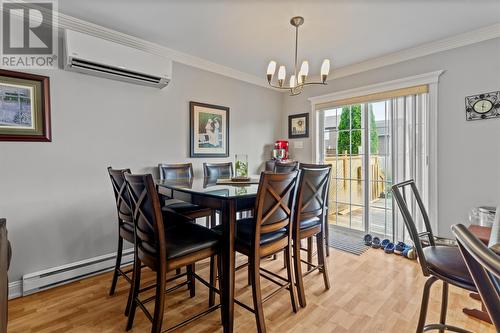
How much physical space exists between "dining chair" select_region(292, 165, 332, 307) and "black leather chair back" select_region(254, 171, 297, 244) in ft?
0.48

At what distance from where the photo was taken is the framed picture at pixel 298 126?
13.3 feet

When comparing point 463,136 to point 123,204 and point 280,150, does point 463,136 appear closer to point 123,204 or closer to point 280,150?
point 280,150

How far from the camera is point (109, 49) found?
238 cm

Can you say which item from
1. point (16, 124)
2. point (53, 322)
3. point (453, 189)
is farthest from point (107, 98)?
point (453, 189)

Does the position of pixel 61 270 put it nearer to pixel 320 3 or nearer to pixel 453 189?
pixel 320 3

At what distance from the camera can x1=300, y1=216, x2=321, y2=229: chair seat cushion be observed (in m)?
1.99

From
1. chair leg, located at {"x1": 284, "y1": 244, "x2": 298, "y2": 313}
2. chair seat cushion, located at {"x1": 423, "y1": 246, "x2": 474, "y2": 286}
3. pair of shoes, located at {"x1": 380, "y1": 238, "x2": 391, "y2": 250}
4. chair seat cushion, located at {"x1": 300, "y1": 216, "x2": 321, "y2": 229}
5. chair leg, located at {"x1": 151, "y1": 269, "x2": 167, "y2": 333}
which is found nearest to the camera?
chair seat cushion, located at {"x1": 423, "y1": 246, "x2": 474, "y2": 286}

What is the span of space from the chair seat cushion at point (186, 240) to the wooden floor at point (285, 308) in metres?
0.61

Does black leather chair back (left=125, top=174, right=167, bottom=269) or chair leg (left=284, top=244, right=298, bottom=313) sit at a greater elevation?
black leather chair back (left=125, top=174, right=167, bottom=269)

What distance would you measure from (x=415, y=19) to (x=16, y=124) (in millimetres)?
3622

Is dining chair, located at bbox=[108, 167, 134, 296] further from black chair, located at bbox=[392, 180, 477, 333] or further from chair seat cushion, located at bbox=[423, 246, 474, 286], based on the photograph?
chair seat cushion, located at bbox=[423, 246, 474, 286]

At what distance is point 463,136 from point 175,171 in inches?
124

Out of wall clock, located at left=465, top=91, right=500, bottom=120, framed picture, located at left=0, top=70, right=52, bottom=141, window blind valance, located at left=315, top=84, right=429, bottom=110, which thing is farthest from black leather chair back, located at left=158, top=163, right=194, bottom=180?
wall clock, located at left=465, top=91, right=500, bottom=120

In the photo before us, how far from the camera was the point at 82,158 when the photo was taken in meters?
2.39
